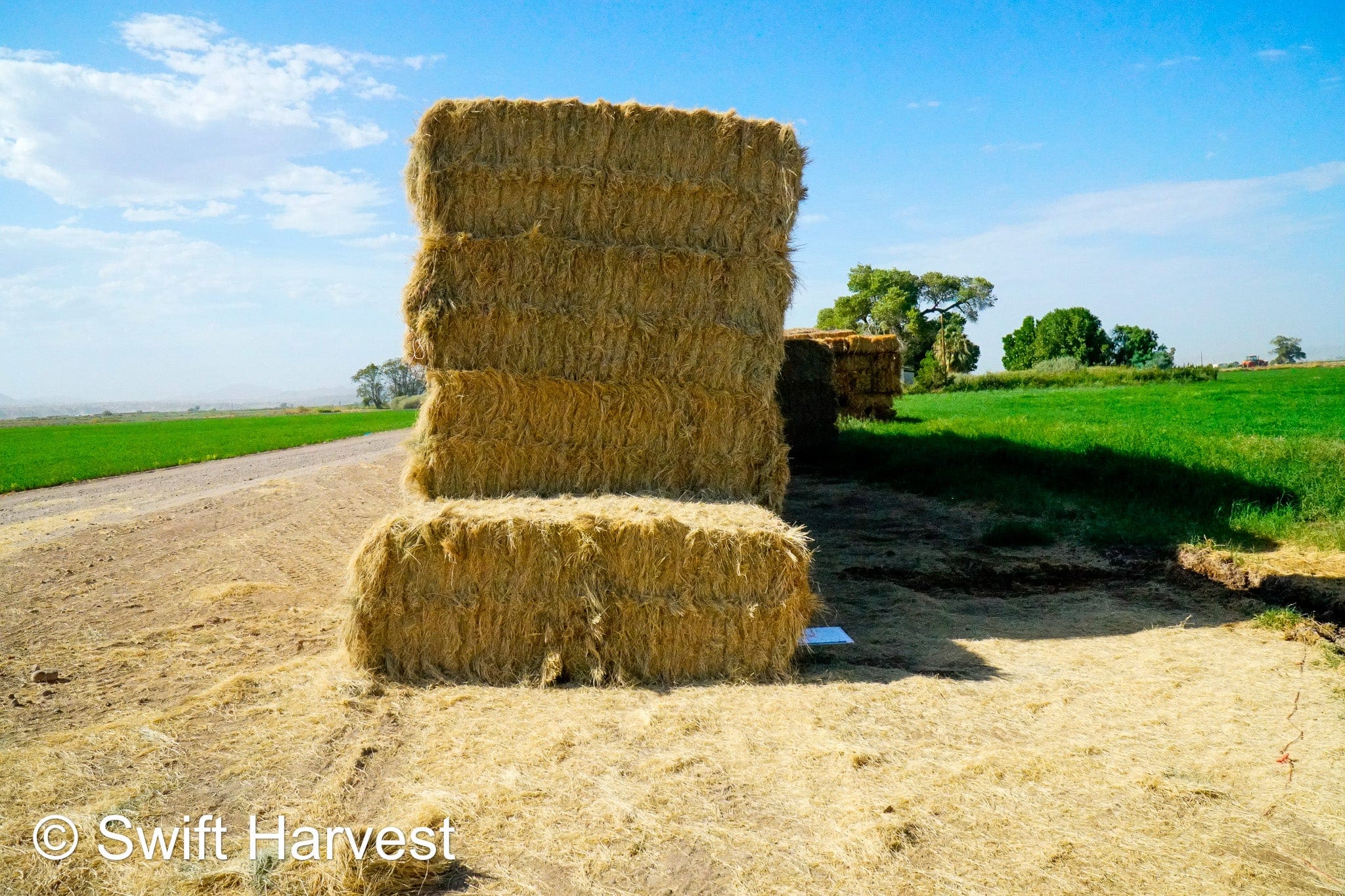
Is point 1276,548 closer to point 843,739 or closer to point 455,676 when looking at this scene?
point 843,739

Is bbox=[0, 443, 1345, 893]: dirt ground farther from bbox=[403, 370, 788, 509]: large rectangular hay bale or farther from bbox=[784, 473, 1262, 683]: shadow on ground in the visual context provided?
bbox=[403, 370, 788, 509]: large rectangular hay bale

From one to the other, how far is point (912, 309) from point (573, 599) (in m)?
77.7

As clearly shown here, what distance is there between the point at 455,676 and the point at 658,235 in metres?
3.58

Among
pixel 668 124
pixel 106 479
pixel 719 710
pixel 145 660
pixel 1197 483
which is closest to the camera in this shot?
pixel 719 710

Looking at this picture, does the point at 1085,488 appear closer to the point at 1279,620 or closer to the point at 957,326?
the point at 1279,620

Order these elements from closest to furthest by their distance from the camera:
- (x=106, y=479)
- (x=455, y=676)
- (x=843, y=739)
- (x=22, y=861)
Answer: (x=22, y=861), (x=843, y=739), (x=455, y=676), (x=106, y=479)

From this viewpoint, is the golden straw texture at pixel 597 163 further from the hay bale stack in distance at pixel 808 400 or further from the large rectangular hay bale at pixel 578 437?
the hay bale stack in distance at pixel 808 400

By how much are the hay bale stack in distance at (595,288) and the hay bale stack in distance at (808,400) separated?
31.5 feet

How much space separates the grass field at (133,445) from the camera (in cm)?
1895

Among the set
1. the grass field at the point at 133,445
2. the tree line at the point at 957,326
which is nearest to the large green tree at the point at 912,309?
the tree line at the point at 957,326

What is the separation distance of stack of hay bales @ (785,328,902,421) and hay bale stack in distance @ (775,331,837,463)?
18.3 feet

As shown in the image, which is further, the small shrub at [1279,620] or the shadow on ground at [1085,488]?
the shadow on ground at [1085,488]

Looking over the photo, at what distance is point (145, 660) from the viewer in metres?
5.51

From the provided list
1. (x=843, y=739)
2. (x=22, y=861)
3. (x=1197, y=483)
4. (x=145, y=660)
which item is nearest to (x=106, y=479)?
(x=145, y=660)
